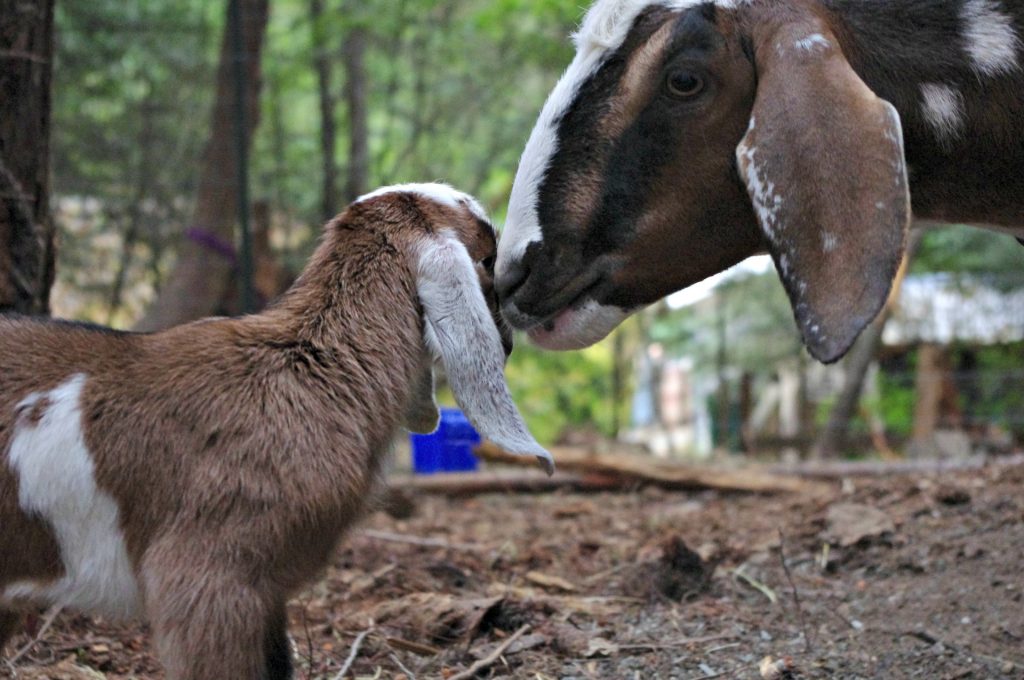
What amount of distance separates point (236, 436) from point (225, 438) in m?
0.03

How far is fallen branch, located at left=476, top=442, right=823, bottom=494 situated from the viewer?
724 centimetres

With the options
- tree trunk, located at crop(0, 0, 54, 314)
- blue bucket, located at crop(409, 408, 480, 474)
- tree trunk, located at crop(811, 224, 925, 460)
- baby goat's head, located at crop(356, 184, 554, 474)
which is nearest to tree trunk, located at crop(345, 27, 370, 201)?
blue bucket, located at crop(409, 408, 480, 474)

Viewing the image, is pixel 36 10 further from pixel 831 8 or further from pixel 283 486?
pixel 831 8

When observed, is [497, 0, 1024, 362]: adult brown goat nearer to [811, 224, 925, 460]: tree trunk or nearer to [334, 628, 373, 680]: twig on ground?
[334, 628, 373, 680]: twig on ground

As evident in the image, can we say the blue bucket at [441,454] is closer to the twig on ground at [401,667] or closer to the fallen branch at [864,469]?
the fallen branch at [864,469]

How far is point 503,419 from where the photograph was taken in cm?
314

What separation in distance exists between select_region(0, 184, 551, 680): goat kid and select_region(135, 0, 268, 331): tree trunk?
17.0ft

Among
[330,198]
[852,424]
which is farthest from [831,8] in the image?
[852,424]

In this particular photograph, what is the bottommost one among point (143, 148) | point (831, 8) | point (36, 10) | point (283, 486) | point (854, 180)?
point (283, 486)

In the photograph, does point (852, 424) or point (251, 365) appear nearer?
point (251, 365)

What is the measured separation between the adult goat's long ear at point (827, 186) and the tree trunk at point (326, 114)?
800 centimetres

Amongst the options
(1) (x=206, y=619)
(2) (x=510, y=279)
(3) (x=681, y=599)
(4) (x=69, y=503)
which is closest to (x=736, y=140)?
(2) (x=510, y=279)

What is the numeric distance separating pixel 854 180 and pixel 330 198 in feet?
28.0

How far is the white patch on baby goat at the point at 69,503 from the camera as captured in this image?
9.53 feet
